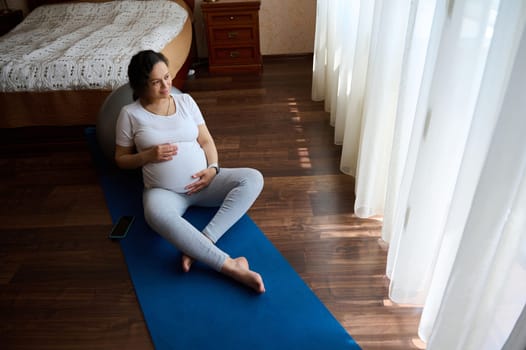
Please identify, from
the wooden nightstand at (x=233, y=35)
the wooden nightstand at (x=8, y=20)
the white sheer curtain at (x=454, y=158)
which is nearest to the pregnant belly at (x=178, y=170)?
the white sheer curtain at (x=454, y=158)

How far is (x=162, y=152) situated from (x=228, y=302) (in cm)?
70

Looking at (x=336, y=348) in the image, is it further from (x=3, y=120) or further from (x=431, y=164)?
(x=3, y=120)

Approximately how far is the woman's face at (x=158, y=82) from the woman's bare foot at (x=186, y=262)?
702mm

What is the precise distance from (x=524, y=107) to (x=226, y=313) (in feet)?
3.83

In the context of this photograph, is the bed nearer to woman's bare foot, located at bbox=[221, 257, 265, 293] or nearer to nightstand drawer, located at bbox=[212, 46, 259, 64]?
nightstand drawer, located at bbox=[212, 46, 259, 64]

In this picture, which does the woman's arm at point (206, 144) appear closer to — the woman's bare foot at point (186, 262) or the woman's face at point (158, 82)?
the woman's face at point (158, 82)

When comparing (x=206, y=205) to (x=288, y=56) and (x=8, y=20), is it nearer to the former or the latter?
(x=288, y=56)

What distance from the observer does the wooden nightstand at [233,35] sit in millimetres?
3732

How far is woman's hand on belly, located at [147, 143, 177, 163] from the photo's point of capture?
1762 millimetres

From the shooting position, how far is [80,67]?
2.53 m

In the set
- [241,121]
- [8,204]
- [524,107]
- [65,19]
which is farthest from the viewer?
[65,19]

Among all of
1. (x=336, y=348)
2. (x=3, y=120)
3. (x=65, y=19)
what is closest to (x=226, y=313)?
(x=336, y=348)

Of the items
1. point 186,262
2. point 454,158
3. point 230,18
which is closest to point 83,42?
point 230,18

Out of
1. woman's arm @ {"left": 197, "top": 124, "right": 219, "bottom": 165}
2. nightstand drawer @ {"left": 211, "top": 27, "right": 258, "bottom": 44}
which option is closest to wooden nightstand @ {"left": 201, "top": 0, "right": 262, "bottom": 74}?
nightstand drawer @ {"left": 211, "top": 27, "right": 258, "bottom": 44}
